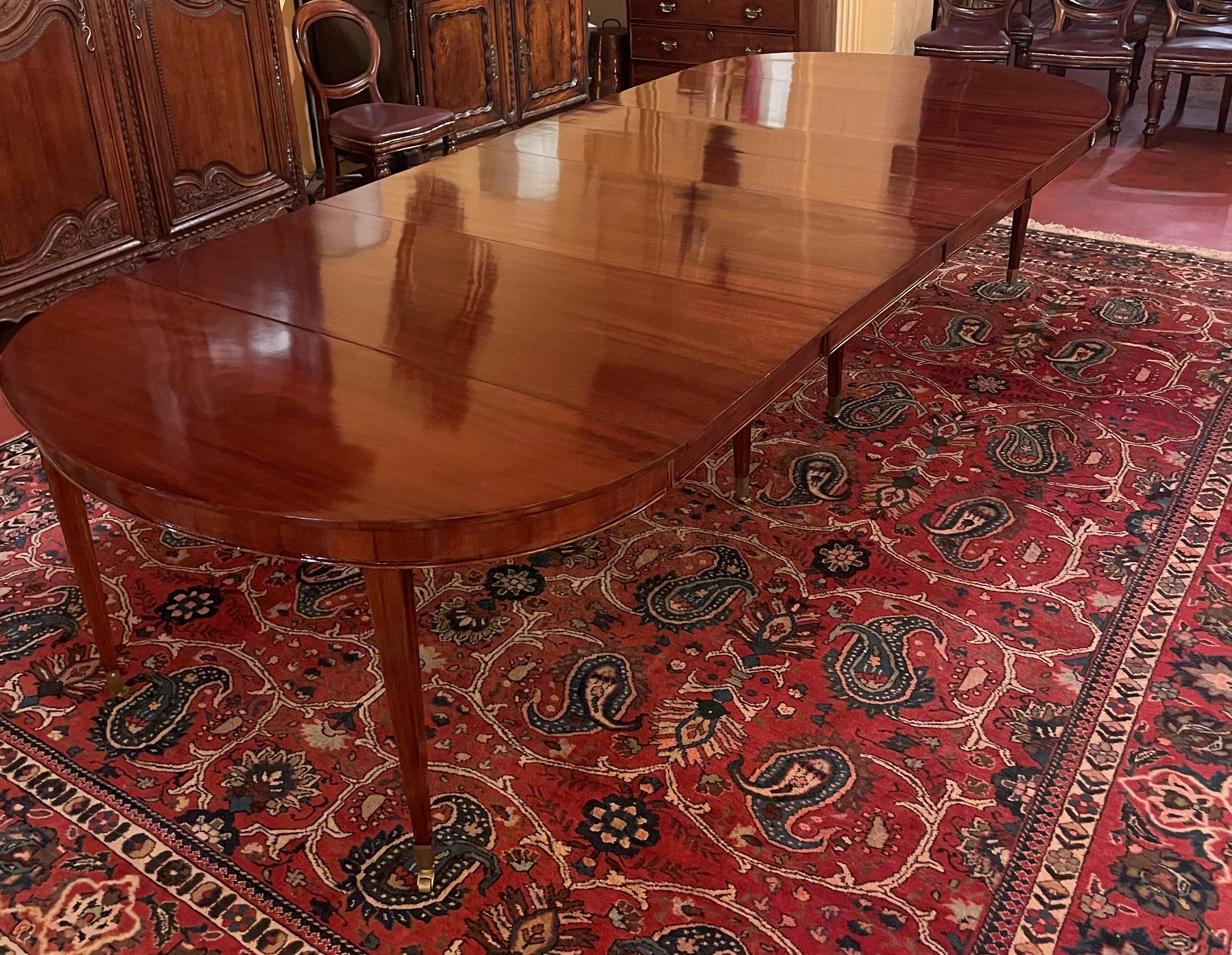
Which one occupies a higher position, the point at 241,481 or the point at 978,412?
the point at 241,481

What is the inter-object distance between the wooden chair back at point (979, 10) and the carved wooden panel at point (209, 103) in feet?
10.1

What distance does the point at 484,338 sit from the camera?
1808 millimetres

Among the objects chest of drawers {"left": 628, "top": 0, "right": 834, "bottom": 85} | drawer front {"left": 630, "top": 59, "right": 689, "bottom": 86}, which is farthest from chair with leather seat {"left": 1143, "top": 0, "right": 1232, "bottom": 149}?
drawer front {"left": 630, "top": 59, "right": 689, "bottom": 86}

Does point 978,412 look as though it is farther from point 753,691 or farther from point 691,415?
point 691,415

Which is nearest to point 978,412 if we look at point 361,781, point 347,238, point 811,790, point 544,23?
point 811,790

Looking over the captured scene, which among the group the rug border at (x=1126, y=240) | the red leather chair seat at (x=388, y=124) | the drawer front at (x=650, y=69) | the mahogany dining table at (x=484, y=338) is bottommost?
the rug border at (x=1126, y=240)

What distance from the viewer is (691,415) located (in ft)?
5.14

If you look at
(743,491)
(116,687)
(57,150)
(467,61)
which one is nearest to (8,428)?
(57,150)

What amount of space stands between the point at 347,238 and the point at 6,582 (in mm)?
999

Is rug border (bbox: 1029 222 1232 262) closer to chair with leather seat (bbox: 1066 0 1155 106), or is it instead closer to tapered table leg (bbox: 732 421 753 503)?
chair with leather seat (bbox: 1066 0 1155 106)

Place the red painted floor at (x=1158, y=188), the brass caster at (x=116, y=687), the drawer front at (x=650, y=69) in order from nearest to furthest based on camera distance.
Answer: the brass caster at (x=116, y=687), the red painted floor at (x=1158, y=188), the drawer front at (x=650, y=69)

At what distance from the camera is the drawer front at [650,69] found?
544 cm

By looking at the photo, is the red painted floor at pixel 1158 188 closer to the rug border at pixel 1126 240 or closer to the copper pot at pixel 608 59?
the rug border at pixel 1126 240

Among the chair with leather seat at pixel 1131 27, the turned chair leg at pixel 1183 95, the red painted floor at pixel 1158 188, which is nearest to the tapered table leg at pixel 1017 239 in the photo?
the red painted floor at pixel 1158 188
